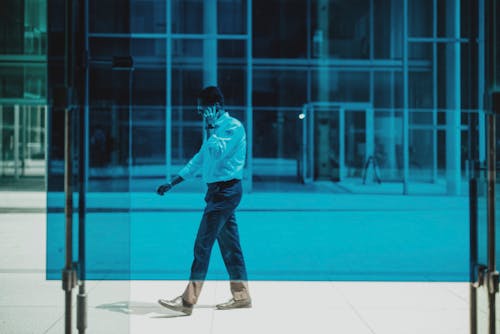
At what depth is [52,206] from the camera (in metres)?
16.2


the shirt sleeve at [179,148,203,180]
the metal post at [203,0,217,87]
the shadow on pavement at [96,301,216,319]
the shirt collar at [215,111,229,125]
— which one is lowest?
the shadow on pavement at [96,301,216,319]

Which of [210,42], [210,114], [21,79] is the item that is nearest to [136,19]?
[210,42]

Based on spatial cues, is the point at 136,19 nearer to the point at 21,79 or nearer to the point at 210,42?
the point at 210,42

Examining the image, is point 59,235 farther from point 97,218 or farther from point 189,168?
point 189,168

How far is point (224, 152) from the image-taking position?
5.53 m

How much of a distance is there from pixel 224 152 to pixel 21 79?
59.4ft

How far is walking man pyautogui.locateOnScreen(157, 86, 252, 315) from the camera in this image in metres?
5.53

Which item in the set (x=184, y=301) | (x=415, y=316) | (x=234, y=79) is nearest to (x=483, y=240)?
(x=415, y=316)

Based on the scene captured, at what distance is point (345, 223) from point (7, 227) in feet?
19.4

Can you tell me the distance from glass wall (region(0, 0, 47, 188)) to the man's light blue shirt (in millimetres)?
14877

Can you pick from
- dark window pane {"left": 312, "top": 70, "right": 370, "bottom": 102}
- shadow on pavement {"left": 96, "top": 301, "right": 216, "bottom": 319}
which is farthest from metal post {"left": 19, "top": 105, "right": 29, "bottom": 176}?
shadow on pavement {"left": 96, "top": 301, "right": 216, "bottom": 319}

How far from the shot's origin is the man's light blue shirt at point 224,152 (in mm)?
5516

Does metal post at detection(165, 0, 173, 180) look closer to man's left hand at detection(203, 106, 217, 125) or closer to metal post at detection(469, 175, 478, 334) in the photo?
man's left hand at detection(203, 106, 217, 125)

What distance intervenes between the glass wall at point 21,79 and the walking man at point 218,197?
14827mm
